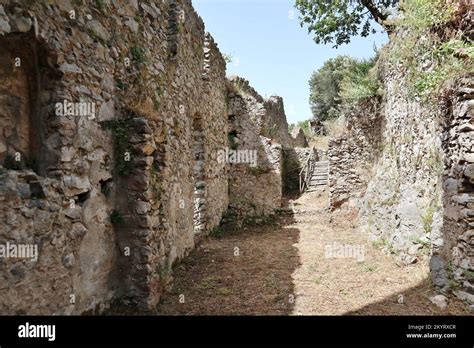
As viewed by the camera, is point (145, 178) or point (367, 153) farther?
point (367, 153)

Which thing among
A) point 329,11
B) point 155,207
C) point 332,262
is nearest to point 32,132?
point 155,207

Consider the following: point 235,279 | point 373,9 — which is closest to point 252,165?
point 235,279

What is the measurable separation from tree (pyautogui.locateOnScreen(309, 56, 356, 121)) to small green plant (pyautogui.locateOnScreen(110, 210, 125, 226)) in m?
25.2

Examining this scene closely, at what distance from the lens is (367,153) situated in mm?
9109

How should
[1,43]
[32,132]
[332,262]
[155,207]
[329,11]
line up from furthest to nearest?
[329,11] → [332,262] → [155,207] → [32,132] → [1,43]

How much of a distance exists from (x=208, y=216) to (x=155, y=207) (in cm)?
415

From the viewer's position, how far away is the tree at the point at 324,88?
2700 centimetres

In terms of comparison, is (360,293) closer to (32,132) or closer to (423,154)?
(423,154)

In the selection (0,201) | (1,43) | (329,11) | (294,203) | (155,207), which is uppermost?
(329,11)

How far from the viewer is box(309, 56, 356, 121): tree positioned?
2700 centimetres

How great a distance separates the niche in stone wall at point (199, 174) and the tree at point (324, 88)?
20995 mm

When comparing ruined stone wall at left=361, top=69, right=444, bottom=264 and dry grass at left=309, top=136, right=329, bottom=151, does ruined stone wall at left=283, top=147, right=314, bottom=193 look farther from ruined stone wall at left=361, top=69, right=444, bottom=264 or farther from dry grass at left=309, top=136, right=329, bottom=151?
dry grass at left=309, top=136, right=329, bottom=151

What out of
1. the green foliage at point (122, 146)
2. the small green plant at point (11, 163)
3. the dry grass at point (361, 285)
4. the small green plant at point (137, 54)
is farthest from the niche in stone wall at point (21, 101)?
the dry grass at point (361, 285)

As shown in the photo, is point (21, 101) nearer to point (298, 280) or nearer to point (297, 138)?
point (298, 280)
